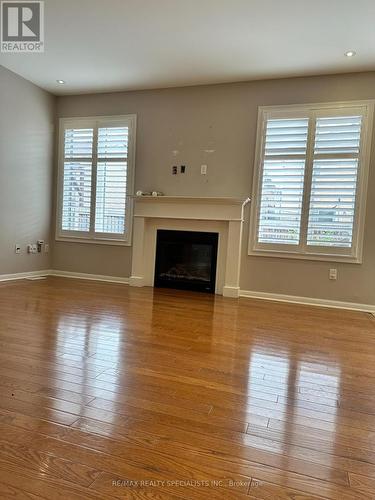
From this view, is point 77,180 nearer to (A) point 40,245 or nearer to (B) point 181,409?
(A) point 40,245

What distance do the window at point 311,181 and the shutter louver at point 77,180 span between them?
2.64m

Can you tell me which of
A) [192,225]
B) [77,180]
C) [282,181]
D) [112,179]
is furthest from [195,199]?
[77,180]

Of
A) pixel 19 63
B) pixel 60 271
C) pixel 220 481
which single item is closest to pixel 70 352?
pixel 220 481

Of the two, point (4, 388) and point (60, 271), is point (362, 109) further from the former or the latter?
point (60, 271)

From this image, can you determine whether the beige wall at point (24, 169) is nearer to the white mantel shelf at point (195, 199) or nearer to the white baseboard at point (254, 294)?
the white baseboard at point (254, 294)

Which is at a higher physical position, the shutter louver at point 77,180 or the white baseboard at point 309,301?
the shutter louver at point 77,180

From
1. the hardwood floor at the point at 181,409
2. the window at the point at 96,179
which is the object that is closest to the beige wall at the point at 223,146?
the window at the point at 96,179

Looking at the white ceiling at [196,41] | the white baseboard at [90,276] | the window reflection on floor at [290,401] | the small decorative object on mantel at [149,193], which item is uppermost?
the white ceiling at [196,41]

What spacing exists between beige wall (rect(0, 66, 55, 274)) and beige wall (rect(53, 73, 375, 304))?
1.90 ft

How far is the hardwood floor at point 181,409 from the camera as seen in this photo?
1142 mm

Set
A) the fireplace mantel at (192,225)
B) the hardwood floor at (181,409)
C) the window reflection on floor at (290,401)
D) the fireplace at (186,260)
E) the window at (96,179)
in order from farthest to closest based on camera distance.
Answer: the window at (96,179) → the fireplace at (186,260) → the fireplace mantel at (192,225) → the window reflection on floor at (290,401) → the hardwood floor at (181,409)

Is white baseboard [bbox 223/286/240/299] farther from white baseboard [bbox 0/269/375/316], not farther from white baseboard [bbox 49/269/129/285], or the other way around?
white baseboard [bbox 49/269/129/285]

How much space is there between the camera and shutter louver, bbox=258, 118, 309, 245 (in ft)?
14.5

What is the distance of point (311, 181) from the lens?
4359mm
